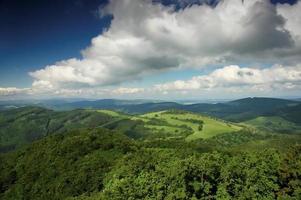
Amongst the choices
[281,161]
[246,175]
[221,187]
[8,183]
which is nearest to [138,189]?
[221,187]

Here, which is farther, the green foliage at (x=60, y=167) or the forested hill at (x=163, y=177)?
the green foliage at (x=60, y=167)

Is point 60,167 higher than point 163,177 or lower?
lower

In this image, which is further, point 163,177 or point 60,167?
point 60,167

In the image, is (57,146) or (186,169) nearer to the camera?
(186,169)

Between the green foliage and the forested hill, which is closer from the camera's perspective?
the forested hill

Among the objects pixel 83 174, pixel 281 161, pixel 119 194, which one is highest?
pixel 281 161

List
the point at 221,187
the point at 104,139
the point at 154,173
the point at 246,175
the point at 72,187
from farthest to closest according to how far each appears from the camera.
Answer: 1. the point at 104,139
2. the point at 72,187
3. the point at 154,173
4. the point at 246,175
5. the point at 221,187

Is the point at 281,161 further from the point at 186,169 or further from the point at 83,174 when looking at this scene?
the point at 83,174

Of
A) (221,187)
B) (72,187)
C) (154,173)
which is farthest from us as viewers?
(72,187)

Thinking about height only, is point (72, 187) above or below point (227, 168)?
below

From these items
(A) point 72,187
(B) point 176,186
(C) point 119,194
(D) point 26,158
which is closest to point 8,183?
(D) point 26,158
